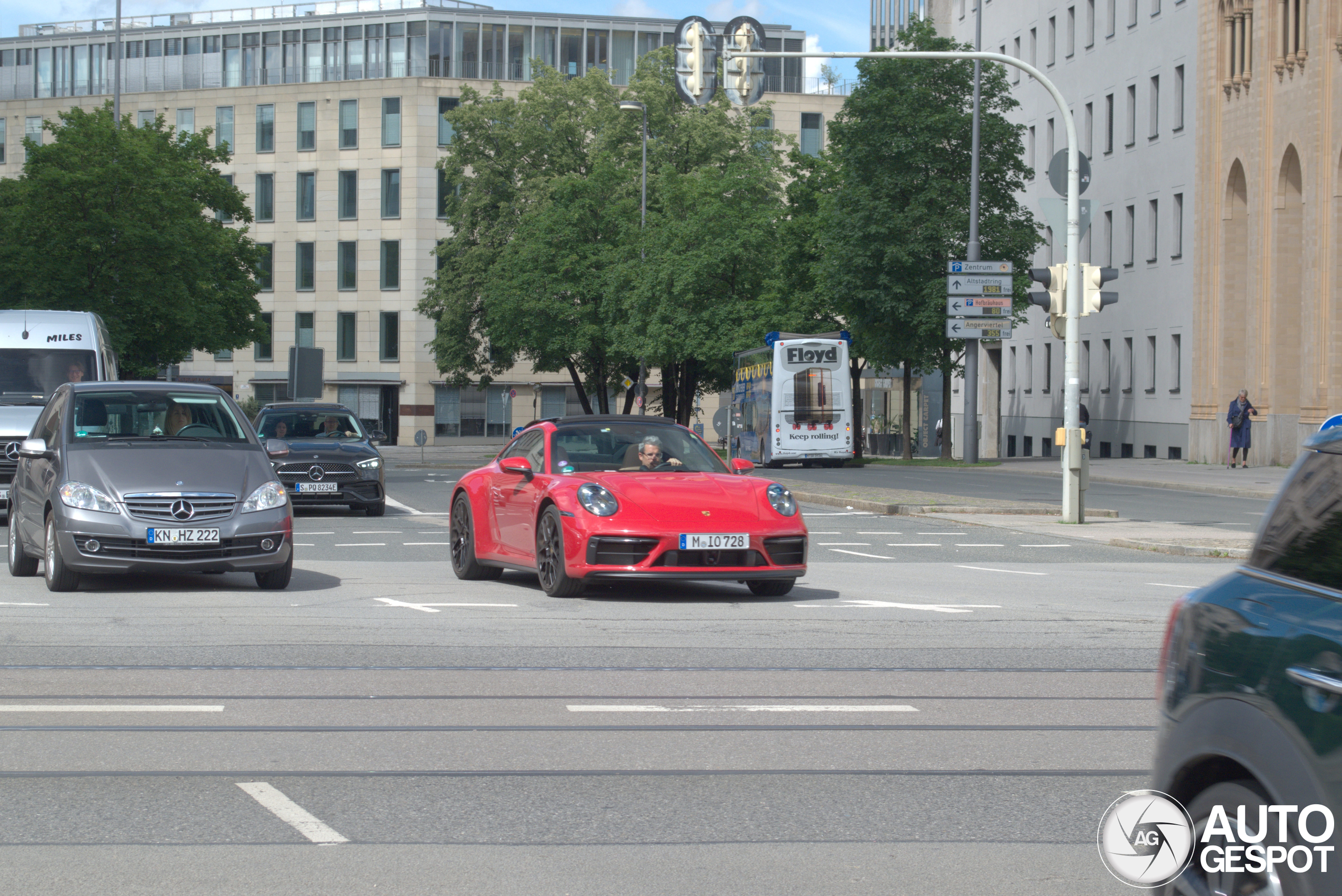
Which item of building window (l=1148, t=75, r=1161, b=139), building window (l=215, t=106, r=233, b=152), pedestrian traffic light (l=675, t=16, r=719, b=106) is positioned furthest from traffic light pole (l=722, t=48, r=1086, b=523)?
building window (l=215, t=106, r=233, b=152)

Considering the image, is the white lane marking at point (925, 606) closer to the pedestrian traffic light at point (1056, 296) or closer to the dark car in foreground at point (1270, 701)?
the dark car in foreground at point (1270, 701)

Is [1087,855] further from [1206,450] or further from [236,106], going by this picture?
[236,106]

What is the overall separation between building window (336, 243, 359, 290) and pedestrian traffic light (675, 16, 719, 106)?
71.6 m

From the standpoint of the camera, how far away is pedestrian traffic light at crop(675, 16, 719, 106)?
2042 cm

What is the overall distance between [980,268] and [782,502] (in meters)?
28.2

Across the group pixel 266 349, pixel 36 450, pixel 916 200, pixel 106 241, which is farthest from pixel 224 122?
pixel 36 450

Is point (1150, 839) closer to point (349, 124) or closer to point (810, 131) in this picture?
point (349, 124)

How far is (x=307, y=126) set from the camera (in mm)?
89688

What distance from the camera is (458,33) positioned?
87.9m

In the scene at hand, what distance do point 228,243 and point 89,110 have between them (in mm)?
32303

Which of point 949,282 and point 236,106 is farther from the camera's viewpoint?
point 236,106

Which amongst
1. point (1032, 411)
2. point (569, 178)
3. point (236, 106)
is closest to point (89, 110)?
point (236, 106)

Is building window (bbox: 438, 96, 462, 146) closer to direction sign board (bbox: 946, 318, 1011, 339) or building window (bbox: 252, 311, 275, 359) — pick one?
building window (bbox: 252, 311, 275, 359)

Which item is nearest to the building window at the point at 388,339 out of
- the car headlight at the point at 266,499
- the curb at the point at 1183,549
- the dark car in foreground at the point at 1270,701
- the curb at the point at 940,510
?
the curb at the point at 940,510
